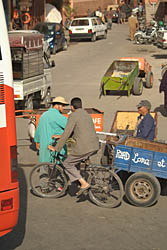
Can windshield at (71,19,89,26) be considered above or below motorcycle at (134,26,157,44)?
above

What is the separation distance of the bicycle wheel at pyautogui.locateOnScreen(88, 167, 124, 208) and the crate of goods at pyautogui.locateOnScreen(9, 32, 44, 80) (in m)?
6.60

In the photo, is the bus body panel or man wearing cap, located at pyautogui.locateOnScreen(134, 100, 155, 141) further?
man wearing cap, located at pyautogui.locateOnScreen(134, 100, 155, 141)

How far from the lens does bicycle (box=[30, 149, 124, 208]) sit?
Result: 7.69 metres

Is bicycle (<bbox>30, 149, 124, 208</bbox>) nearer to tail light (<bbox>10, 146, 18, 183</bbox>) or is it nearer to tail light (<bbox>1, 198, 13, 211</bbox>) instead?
tail light (<bbox>10, 146, 18, 183</bbox>)

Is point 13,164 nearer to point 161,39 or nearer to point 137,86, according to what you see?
point 137,86

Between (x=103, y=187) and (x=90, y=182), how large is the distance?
0.23 m

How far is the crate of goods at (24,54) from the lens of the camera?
13.5 m

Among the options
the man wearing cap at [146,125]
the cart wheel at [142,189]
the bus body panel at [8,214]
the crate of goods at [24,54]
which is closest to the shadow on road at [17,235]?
the bus body panel at [8,214]

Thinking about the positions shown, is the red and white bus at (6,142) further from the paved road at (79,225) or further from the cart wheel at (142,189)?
the cart wheel at (142,189)

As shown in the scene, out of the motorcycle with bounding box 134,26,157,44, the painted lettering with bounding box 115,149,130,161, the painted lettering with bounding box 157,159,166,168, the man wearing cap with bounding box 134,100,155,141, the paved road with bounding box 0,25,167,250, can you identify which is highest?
the motorcycle with bounding box 134,26,157,44

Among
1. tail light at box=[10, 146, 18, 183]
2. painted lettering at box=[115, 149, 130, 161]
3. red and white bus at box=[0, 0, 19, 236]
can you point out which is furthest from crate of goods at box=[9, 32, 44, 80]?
tail light at box=[10, 146, 18, 183]

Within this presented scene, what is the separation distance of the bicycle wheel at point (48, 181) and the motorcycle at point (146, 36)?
27739mm

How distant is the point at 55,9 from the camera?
42281mm

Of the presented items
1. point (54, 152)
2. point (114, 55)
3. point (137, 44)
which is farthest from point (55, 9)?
point (54, 152)
